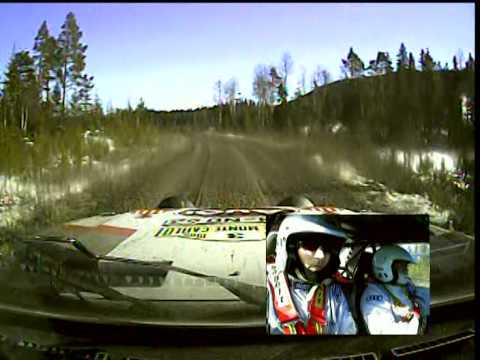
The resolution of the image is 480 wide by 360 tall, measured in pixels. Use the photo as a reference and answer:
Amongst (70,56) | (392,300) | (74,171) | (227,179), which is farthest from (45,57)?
(392,300)

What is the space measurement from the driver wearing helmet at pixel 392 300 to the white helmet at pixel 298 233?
0.66 ft

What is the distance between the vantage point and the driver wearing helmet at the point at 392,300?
2.62 meters

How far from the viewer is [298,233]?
2.65 meters

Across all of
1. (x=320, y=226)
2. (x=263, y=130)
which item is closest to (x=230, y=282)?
(x=320, y=226)

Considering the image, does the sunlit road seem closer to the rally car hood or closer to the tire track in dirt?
the tire track in dirt

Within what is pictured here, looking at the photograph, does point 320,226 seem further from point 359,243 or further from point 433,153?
point 433,153

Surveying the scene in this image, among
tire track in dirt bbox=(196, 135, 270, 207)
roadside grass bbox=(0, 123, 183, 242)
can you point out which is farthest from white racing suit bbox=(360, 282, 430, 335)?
roadside grass bbox=(0, 123, 183, 242)

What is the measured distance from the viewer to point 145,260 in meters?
2.57

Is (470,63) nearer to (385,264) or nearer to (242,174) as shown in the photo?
(385,264)

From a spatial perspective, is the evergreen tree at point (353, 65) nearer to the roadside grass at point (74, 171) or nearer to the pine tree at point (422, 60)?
the pine tree at point (422, 60)

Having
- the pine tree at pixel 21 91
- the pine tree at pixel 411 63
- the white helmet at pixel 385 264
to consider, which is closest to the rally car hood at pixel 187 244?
the white helmet at pixel 385 264

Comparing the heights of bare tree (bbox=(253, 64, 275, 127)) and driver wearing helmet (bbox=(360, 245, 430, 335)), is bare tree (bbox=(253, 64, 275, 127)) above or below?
above

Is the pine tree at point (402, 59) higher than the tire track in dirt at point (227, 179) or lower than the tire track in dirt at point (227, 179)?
higher

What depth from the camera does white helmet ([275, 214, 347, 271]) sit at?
2.60m
